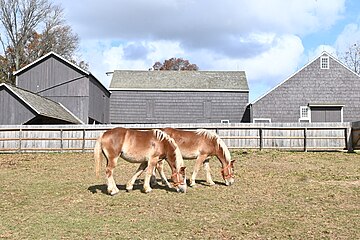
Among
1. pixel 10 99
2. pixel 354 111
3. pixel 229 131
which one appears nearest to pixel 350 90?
pixel 354 111

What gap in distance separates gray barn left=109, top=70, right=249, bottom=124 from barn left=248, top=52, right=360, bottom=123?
5.13 metres

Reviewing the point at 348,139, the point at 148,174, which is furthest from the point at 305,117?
the point at 148,174

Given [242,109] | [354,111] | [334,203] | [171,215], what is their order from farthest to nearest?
1. [242,109]
2. [354,111]
3. [334,203]
4. [171,215]

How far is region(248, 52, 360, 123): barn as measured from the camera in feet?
109

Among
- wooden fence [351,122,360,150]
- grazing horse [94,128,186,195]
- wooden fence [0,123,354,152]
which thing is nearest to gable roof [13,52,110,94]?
wooden fence [0,123,354,152]

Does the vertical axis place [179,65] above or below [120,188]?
above

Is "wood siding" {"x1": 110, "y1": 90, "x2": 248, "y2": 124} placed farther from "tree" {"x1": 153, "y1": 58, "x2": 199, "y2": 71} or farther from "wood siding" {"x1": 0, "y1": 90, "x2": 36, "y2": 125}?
"tree" {"x1": 153, "y1": 58, "x2": 199, "y2": 71}

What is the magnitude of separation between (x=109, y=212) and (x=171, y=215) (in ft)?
4.30

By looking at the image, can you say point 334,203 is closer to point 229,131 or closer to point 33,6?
point 229,131

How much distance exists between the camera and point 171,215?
8.17 metres

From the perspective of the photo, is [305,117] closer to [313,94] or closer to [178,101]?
[313,94]

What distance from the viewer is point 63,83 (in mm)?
34562

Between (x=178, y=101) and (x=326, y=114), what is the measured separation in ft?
44.3

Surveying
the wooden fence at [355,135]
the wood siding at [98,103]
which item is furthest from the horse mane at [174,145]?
the wood siding at [98,103]
